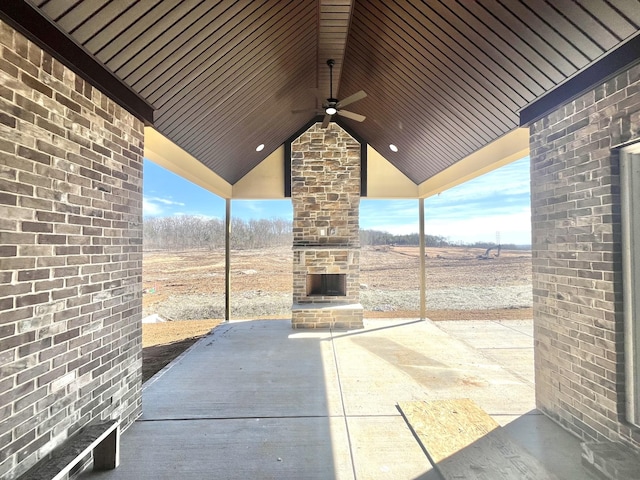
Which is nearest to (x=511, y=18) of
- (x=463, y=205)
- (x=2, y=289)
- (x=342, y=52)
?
(x=342, y=52)

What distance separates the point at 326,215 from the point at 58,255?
5.16 meters

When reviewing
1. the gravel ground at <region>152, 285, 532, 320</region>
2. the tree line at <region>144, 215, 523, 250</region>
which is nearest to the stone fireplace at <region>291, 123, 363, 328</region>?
the gravel ground at <region>152, 285, 532, 320</region>

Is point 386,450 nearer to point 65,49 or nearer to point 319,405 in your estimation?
point 319,405

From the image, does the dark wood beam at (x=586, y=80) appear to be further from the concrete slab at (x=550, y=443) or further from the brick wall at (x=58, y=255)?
the brick wall at (x=58, y=255)

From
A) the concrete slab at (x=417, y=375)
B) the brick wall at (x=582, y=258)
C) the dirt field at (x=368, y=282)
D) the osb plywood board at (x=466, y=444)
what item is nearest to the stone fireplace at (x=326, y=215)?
the concrete slab at (x=417, y=375)

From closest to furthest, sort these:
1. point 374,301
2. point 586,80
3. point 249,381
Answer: point 586,80 → point 249,381 → point 374,301

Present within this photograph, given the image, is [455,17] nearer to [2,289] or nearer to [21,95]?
[21,95]

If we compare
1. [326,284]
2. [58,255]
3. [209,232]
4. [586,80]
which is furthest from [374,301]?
[58,255]

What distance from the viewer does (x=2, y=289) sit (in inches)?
67.2

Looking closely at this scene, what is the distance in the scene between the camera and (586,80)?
99.6 inches

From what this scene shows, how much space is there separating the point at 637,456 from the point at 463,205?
1739 centimetres

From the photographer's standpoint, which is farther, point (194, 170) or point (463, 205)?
point (463, 205)

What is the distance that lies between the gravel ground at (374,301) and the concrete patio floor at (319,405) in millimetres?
6618

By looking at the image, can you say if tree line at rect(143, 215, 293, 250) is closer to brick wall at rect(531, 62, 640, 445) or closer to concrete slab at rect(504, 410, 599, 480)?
brick wall at rect(531, 62, 640, 445)
